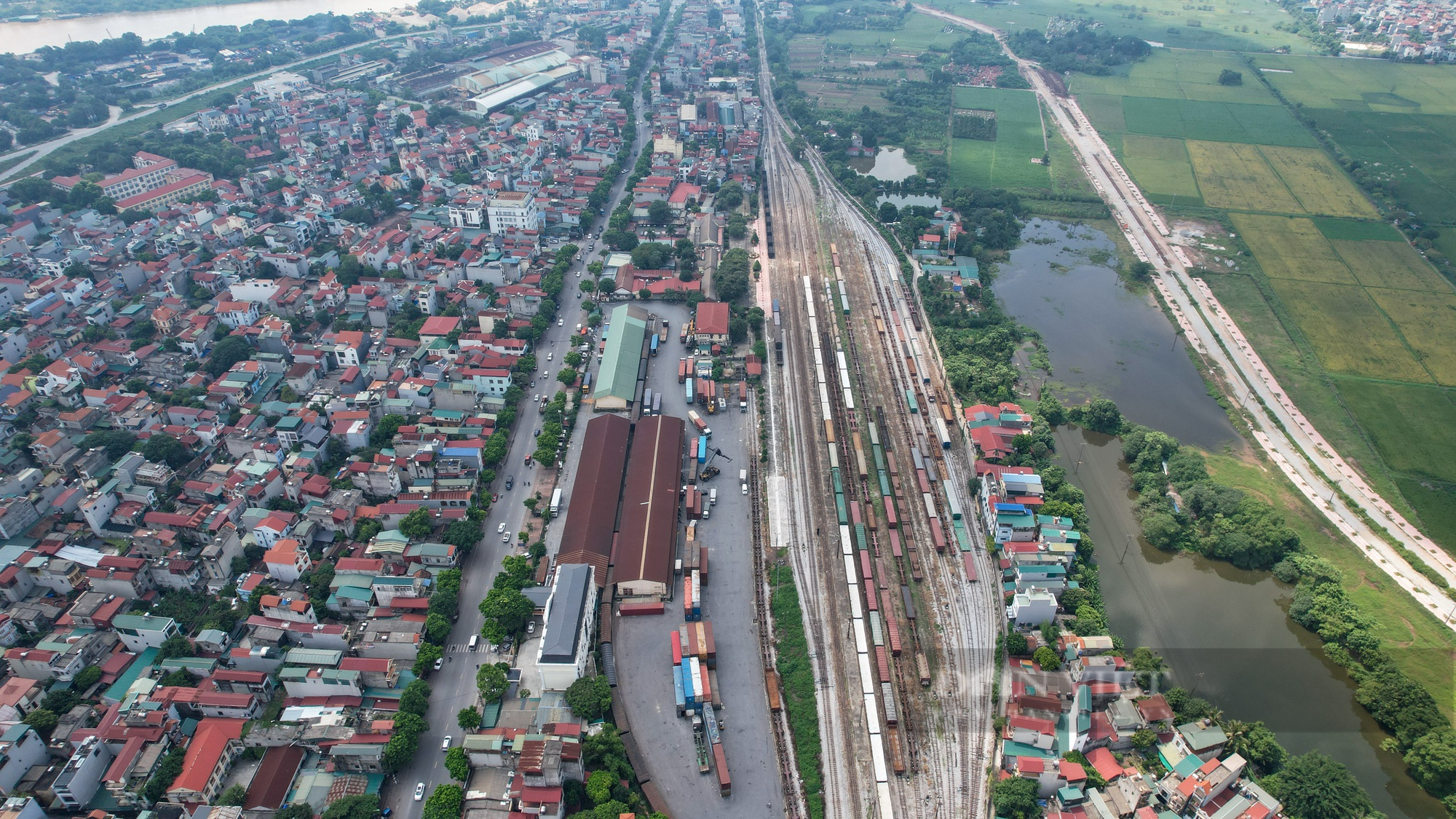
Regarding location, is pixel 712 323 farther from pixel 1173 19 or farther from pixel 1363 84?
pixel 1173 19

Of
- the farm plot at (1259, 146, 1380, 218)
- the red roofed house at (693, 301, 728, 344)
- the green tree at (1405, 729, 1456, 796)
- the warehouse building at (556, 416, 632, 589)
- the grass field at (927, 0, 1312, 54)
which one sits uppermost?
the grass field at (927, 0, 1312, 54)

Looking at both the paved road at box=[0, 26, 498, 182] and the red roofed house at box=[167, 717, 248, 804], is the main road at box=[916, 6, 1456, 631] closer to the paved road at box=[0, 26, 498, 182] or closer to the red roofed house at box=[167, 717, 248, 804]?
the red roofed house at box=[167, 717, 248, 804]

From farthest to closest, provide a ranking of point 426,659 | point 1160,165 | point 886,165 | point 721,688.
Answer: point 886,165
point 1160,165
point 721,688
point 426,659

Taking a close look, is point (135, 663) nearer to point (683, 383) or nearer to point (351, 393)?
point (351, 393)

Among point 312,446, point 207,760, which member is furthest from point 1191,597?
point 312,446

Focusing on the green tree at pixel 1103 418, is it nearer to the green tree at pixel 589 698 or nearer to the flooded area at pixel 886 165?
the green tree at pixel 589 698

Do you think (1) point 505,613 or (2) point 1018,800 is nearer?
(2) point 1018,800

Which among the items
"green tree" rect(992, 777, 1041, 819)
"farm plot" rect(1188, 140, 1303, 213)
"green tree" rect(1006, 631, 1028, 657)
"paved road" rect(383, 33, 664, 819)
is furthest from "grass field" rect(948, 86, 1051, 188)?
"green tree" rect(992, 777, 1041, 819)
